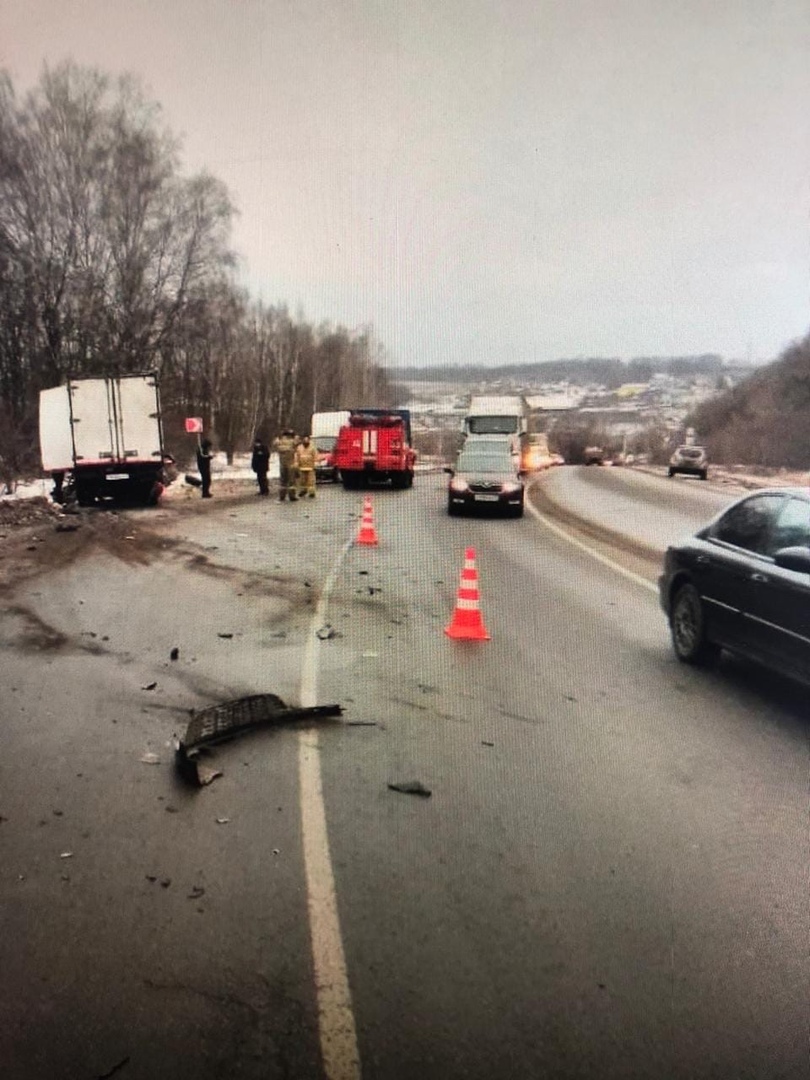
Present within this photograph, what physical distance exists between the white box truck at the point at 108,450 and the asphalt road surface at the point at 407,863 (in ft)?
27.4

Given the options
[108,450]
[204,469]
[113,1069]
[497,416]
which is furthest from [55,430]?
[113,1069]

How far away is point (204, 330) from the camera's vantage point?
6.78m

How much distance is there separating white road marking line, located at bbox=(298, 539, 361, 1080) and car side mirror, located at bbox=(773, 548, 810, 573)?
8.59ft

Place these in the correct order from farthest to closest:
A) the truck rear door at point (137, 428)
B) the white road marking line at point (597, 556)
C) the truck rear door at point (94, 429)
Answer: the truck rear door at point (94, 429), the truck rear door at point (137, 428), the white road marking line at point (597, 556)

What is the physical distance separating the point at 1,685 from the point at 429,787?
3028 mm

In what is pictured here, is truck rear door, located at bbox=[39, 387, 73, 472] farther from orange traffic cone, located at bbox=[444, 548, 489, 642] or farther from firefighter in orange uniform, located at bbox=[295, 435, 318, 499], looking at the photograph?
orange traffic cone, located at bbox=[444, 548, 489, 642]

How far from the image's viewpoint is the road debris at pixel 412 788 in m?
3.53

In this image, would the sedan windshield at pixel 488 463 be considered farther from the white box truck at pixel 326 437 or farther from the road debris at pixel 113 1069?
the road debris at pixel 113 1069

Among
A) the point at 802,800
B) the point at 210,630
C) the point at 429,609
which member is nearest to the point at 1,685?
the point at 210,630

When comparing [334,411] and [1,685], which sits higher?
Answer: [334,411]

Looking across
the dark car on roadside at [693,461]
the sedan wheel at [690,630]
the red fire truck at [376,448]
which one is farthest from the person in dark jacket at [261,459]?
the sedan wheel at [690,630]

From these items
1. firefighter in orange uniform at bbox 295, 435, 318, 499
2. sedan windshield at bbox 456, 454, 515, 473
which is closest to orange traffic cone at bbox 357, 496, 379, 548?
firefighter in orange uniform at bbox 295, 435, 318, 499

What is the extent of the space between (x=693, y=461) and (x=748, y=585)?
66.8 inches

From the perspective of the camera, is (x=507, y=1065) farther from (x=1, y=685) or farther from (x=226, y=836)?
(x=1, y=685)
